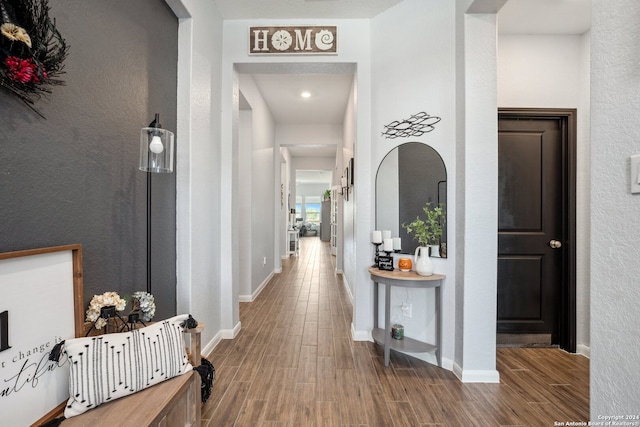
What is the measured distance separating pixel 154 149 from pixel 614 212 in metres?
1.90

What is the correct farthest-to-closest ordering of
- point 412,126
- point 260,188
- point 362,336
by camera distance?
point 260,188 → point 362,336 → point 412,126

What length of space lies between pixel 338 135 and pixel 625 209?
5.29 m

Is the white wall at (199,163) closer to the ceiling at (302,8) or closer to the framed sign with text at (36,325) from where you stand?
the ceiling at (302,8)

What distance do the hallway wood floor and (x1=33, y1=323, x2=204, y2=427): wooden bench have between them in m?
0.43

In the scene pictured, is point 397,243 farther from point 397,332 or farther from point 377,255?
point 397,332

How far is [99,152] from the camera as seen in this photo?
1.37 m

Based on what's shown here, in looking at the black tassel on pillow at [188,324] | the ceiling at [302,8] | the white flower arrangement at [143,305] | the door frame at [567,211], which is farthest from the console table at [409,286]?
the ceiling at [302,8]

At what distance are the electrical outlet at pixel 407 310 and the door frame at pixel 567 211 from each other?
144 cm

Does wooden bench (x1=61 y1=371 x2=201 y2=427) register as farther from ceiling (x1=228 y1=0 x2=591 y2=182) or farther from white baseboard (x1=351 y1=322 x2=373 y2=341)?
ceiling (x1=228 y1=0 x2=591 y2=182)

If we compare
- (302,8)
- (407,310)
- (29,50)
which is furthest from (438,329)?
(302,8)

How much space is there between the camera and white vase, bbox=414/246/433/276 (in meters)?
2.25

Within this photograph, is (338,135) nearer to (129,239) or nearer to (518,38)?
(518,38)

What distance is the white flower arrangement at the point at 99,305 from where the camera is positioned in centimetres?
124

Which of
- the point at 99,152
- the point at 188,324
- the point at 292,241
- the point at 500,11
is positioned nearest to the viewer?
the point at 99,152
